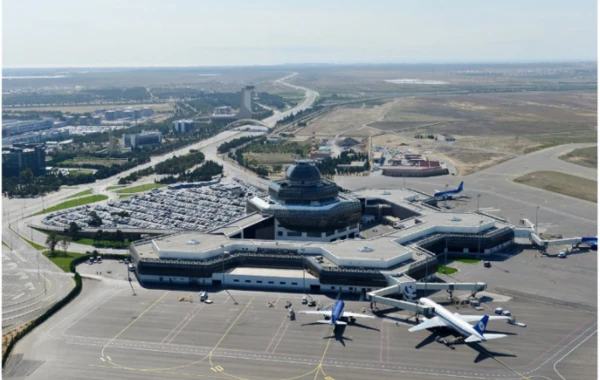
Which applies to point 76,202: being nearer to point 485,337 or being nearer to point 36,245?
point 36,245

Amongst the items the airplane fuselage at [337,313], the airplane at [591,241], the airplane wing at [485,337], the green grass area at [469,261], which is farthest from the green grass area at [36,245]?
the airplane at [591,241]

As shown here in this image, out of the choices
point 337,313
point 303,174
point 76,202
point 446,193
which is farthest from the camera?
point 446,193

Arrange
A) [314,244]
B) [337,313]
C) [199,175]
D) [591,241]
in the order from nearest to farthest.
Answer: [337,313] → [314,244] → [591,241] → [199,175]

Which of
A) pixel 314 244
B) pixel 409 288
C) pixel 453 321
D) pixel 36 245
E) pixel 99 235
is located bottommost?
pixel 36 245

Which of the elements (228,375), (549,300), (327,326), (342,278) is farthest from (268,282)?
(549,300)

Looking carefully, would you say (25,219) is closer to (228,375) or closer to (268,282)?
(268,282)

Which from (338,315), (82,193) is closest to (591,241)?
(338,315)

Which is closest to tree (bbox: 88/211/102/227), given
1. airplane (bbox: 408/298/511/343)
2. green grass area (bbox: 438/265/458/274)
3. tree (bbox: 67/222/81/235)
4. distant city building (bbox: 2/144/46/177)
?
tree (bbox: 67/222/81/235)
